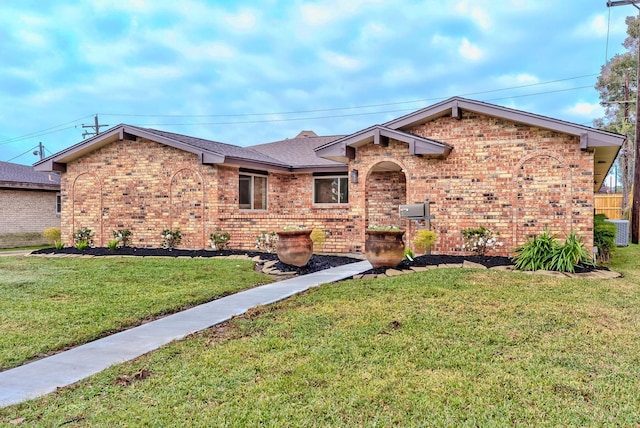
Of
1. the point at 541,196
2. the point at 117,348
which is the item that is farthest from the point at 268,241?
the point at 117,348

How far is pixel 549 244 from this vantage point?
9.86 metres

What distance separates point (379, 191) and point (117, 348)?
11.6m

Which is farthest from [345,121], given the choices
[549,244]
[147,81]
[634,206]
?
[549,244]

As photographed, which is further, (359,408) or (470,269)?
(470,269)

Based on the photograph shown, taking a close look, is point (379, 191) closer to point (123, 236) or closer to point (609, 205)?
point (123, 236)

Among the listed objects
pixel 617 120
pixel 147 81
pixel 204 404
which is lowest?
pixel 204 404

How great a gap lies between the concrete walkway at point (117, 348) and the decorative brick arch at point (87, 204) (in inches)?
408

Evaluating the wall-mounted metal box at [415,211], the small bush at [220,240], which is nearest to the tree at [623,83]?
the wall-mounted metal box at [415,211]

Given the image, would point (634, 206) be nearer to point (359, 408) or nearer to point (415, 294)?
point (415, 294)

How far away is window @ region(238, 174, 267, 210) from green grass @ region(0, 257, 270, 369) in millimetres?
4992

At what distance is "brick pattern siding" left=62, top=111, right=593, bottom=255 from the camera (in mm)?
11227

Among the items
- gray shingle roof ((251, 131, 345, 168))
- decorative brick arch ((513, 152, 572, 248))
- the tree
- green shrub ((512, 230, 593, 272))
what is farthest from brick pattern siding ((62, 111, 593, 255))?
the tree

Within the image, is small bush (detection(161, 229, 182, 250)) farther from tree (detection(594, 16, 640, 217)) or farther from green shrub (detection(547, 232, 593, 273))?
tree (detection(594, 16, 640, 217))

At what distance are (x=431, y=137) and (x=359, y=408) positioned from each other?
33.2 ft
